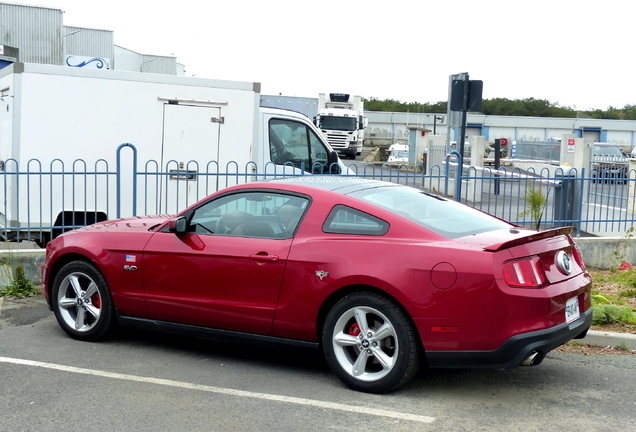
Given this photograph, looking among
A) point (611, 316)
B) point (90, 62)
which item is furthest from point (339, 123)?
point (611, 316)

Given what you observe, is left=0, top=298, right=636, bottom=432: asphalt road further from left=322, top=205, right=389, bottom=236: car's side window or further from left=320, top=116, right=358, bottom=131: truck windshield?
left=320, top=116, right=358, bottom=131: truck windshield

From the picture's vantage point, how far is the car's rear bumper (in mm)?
4883

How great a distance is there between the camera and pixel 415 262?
509 centimetres

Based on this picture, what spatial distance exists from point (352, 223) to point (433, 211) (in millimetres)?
663

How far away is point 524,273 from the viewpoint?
5000mm

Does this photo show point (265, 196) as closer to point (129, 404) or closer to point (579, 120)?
point (129, 404)

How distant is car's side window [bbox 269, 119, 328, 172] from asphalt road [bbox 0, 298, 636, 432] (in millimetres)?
5626

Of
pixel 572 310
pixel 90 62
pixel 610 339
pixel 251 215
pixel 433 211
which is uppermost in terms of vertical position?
pixel 90 62

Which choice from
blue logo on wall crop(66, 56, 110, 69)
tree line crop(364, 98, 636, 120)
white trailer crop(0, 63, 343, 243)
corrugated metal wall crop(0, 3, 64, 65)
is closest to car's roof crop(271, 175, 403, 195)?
white trailer crop(0, 63, 343, 243)

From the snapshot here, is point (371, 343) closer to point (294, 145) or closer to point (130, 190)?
point (130, 190)

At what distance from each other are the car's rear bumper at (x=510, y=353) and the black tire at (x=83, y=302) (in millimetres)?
2906

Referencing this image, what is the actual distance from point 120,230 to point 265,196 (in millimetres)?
1407

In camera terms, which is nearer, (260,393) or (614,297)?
(260,393)

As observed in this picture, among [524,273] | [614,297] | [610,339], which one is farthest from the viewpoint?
[614,297]
